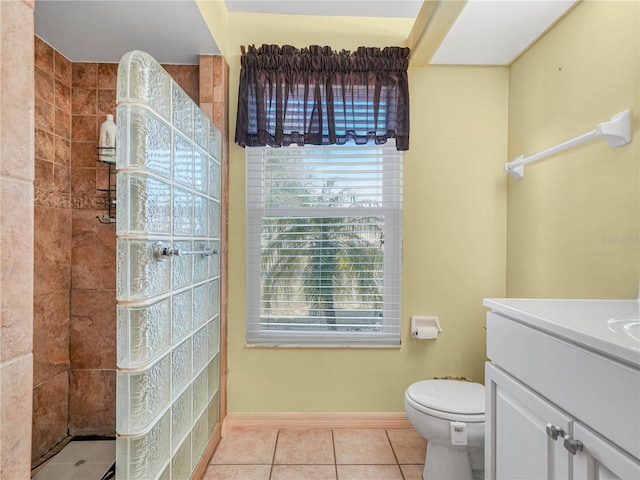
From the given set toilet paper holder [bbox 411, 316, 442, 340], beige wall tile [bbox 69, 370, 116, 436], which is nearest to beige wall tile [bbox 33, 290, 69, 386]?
beige wall tile [bbox 69, 370, 116, 436]

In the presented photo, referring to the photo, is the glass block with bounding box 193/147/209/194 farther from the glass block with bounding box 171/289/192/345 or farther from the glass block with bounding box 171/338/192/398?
the glass block with bounding box 171/338/192/398

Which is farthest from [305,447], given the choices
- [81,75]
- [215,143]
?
[81,75]

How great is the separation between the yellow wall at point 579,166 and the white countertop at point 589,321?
304mm

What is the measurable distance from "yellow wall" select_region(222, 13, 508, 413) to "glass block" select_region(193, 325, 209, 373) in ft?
1.14

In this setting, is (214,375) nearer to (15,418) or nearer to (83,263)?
(83,263)

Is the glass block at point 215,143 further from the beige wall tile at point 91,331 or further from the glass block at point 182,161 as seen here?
the beige wall tile at point 91,331

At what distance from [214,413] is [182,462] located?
0.47m

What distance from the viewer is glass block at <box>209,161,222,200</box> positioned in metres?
1.75

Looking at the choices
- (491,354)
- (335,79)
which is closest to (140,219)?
(491,354)

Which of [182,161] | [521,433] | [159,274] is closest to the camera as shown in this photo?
[521,433]

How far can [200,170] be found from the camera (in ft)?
5.18

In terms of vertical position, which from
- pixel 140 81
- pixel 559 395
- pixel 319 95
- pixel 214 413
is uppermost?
pixel 319 95

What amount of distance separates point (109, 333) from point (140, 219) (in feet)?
4.03

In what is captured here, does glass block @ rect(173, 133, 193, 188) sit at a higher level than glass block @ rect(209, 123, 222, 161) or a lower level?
lower
